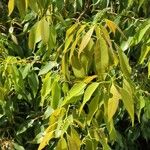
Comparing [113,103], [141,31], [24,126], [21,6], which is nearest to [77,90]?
[113,103]

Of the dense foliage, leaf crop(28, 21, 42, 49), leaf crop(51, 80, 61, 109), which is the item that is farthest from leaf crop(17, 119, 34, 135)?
leaf crop(28, 21, 42, 49)

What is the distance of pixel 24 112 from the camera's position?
7.06 ft

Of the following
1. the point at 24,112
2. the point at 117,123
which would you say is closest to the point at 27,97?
the point at 24,112

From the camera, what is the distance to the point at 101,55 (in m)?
1.09

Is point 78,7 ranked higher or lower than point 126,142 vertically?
higher

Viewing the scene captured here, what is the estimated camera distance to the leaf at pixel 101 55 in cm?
109

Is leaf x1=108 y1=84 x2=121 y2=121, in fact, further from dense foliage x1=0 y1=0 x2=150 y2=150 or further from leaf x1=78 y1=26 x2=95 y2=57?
leaf x1=78 y1=26 x2=95 y2=57

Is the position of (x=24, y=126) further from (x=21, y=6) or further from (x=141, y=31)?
(x=21, y=6)

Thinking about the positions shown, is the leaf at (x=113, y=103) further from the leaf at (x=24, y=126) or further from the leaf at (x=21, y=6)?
the leaf at (x=24, y=126)

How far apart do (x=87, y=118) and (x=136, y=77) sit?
0.74 m

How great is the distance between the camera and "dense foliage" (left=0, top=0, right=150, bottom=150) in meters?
1.14

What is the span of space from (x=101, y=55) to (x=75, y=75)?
6.2 inches

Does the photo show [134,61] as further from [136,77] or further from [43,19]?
[43,19]

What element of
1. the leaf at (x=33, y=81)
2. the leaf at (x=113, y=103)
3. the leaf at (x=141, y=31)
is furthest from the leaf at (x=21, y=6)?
the leaf at (x=33, y=81)
